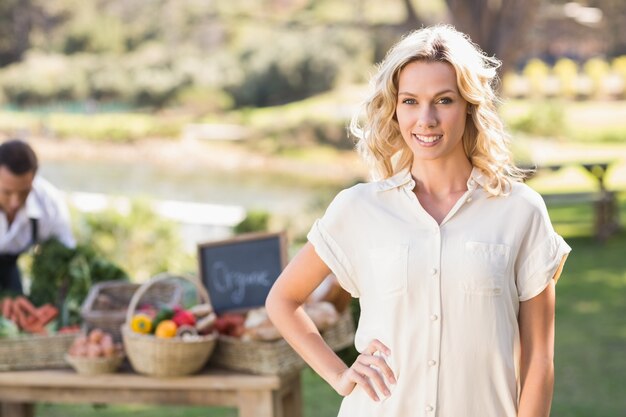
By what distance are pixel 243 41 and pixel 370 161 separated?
1910 centimetres

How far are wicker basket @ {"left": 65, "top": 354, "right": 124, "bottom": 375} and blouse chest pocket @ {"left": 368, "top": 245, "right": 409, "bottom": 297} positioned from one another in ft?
5.66

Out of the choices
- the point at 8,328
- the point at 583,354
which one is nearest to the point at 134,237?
the point at 583,354

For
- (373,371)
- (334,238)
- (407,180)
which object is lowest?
(373,371)

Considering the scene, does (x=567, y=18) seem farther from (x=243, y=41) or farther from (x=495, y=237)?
(x=495, y=237)

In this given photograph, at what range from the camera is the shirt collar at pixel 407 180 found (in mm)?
2170

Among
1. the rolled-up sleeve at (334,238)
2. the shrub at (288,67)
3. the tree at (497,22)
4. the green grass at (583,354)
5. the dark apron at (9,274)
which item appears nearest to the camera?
the rolled-up sleeve at (334,238)

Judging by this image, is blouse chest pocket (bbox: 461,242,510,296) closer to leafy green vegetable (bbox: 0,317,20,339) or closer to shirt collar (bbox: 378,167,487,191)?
shirt collar (bbox: 378,167,487,191)

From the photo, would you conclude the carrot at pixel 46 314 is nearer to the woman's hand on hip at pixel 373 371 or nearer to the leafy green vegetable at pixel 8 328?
the leafy green vegetable at pixel 8 328

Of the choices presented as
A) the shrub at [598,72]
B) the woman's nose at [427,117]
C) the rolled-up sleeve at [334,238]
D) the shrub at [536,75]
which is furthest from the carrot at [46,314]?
the shrub at [598,72]


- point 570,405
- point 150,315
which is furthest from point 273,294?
point 570,405

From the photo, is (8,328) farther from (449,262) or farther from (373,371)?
(449,262)

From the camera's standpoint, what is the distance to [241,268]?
13.2 ft

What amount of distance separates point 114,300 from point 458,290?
2303mm

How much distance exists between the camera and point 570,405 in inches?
219
